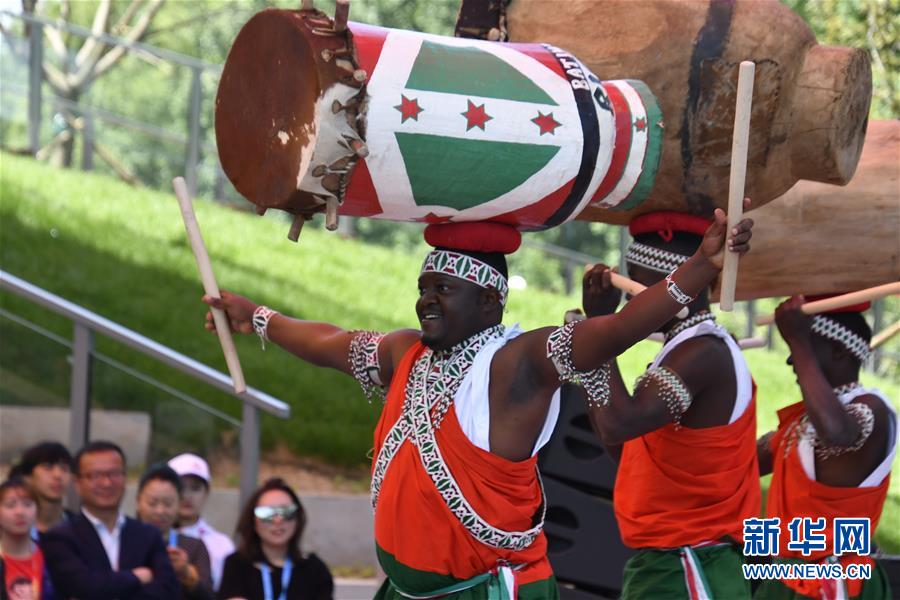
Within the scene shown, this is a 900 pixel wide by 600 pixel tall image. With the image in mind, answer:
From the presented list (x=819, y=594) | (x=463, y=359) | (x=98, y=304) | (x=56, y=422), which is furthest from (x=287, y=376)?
(x=463, y=359)

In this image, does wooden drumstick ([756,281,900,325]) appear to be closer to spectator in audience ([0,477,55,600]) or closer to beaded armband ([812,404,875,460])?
beaded armband ([812,404,875,460])

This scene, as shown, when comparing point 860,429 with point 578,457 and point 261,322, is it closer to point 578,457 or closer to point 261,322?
point 578,457

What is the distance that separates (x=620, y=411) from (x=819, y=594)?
4.79ft

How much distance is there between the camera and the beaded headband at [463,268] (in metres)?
4.38

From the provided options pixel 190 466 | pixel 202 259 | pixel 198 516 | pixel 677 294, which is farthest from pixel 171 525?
pixel 677 294

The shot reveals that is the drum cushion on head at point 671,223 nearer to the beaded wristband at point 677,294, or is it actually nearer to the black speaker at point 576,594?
the beaded wristband at point 677,294

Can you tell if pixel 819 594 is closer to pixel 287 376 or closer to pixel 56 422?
pixel 56 422

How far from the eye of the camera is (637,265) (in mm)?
5152

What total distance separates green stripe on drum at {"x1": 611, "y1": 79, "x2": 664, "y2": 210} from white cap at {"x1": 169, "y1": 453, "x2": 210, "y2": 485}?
3.34 meters

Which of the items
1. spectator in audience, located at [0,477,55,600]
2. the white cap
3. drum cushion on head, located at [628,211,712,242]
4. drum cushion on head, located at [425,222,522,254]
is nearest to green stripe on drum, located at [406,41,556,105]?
drum cushion on head, located at [425,222,522,254]

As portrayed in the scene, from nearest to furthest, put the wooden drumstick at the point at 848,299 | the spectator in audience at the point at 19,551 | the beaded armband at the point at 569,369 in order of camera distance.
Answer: the beaded armband at the point at 569,369 → the wooden drumstick at the point at 848,299 → the spectator in audience at the point at 19,551

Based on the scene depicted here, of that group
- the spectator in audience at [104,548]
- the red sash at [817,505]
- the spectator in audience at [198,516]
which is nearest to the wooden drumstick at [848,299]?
the red sash at [817,505]

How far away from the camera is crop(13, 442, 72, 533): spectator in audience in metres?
6.53

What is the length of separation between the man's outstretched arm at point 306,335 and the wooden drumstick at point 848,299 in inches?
54.5
